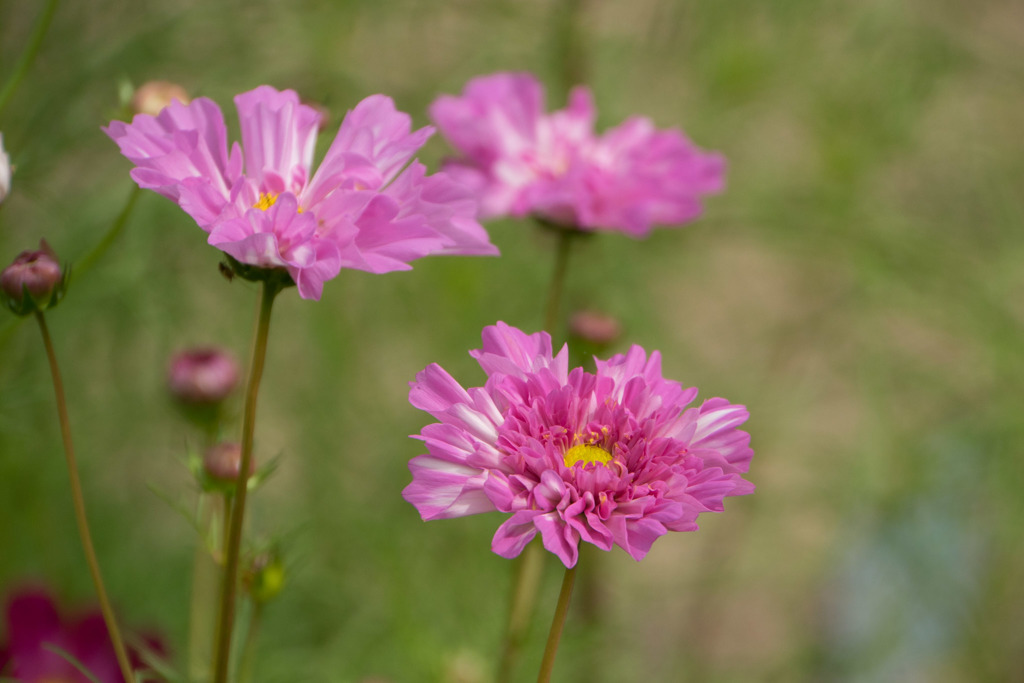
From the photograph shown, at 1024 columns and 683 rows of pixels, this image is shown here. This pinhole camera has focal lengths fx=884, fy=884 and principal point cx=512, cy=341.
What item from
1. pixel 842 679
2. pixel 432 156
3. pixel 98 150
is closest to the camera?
pixel 98 150

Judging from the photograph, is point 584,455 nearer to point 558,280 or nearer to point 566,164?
point 558,280

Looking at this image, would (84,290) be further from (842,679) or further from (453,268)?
(842,679)

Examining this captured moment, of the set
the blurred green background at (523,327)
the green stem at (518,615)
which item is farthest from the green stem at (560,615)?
the blurred green background at (523,327)

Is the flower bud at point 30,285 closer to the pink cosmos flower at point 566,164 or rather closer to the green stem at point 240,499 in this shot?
the green stem at point 240,499

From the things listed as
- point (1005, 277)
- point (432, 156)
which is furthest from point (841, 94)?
point (432, 156)

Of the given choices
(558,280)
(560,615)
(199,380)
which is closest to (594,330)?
(558,280)

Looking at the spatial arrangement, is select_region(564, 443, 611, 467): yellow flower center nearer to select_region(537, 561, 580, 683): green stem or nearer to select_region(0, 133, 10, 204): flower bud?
select_region(537, 561, 580, 683): green stem
